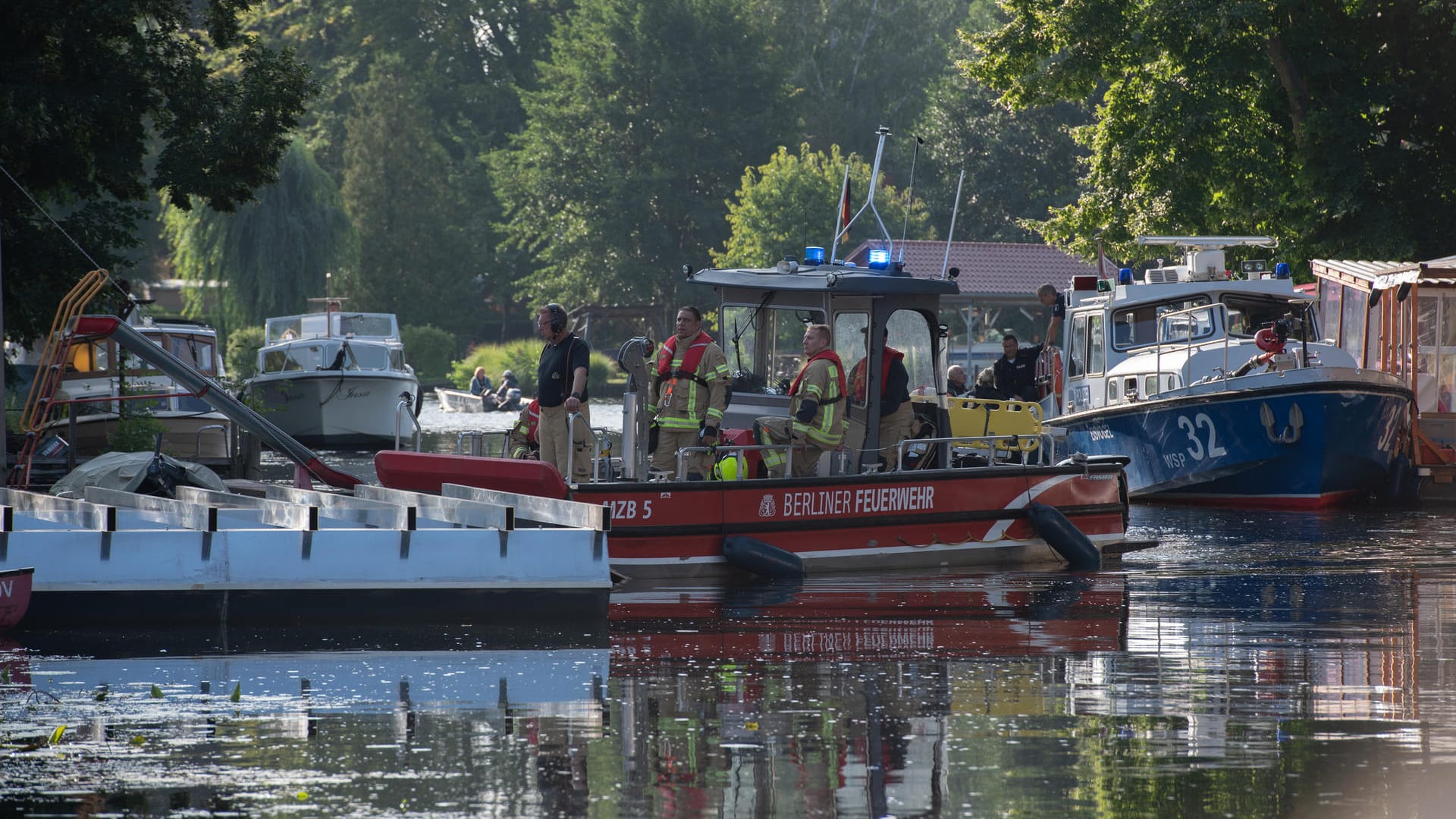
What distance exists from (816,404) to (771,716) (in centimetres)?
587

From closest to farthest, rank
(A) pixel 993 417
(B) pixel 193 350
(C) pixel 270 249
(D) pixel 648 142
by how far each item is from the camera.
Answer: (A) pixel 993 417 → (B) pixel 193 350 → (C) pixel 270 249 → (D) pixel 648 142

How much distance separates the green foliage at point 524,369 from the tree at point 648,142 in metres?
9.34

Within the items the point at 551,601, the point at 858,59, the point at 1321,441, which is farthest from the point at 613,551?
the point at 858,59

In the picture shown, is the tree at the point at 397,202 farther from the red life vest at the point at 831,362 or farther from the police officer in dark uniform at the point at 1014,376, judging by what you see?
the red life vest at the point at 831,362

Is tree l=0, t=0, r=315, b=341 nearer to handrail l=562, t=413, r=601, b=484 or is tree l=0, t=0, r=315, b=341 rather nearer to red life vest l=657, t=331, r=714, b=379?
handrail l=562, t=413, r=601, b=484

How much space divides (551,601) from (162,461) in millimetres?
4728

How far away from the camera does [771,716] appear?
28.5 feet

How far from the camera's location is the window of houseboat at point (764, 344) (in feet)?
50.2

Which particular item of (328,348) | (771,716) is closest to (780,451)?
(771,716)

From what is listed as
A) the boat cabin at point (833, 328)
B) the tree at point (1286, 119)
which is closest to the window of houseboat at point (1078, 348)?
the tree at point (1286, 119)

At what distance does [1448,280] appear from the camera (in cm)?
2339

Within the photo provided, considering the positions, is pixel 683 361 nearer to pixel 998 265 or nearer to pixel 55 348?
pixel 55 348

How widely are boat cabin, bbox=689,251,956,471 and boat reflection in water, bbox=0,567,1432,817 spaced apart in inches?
107

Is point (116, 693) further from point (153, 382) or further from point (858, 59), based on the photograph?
point (858, 59)
